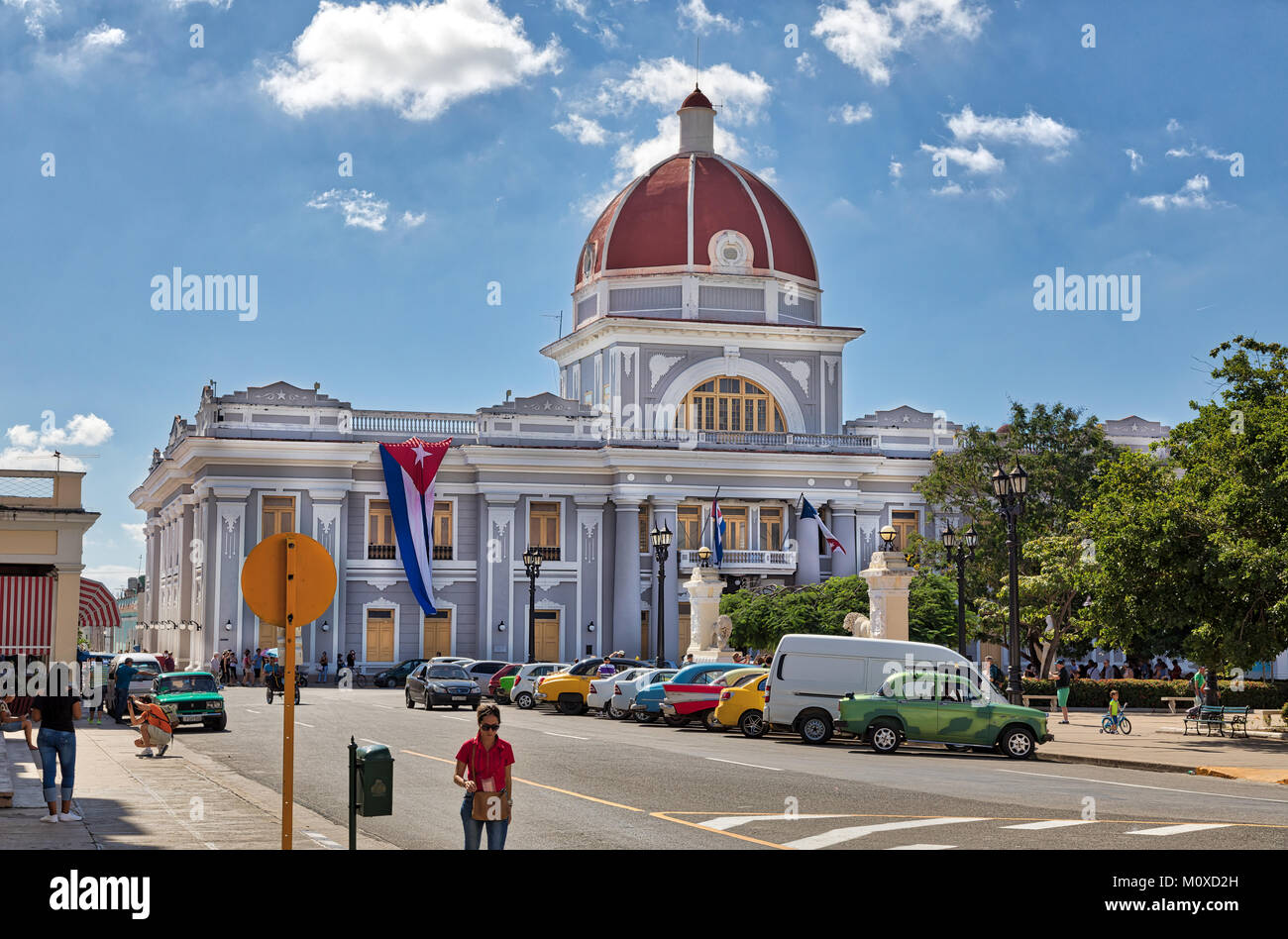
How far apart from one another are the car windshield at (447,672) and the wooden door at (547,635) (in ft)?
76.9

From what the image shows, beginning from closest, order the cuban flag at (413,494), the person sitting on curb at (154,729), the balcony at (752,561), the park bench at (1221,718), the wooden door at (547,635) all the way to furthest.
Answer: the person sitting on curb at (154,729), the park bench at (1221,718), the cuban flag at (413,494), the balcony at (752,561), the wooden door at (547,635)

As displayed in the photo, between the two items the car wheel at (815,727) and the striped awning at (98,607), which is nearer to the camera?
the car wheel at (815,727)

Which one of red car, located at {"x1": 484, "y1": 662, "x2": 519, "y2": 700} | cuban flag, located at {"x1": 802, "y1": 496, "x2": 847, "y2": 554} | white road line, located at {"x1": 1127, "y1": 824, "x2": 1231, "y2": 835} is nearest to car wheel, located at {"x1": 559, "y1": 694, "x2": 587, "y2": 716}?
red car, located at {"x1": 484, "y1": 662, "x2": 519, "y2": 700}

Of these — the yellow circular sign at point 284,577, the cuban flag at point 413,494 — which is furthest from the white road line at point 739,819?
the cuban flag at point 413,494

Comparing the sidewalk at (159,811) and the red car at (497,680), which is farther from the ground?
the sidewalk at (159,811)

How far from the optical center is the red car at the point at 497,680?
47.2 meters

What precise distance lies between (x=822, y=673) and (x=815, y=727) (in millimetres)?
1208

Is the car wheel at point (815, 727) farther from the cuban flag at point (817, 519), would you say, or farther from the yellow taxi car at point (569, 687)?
the cuban flag at point (817, 519)

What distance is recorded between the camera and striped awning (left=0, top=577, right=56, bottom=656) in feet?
90.0

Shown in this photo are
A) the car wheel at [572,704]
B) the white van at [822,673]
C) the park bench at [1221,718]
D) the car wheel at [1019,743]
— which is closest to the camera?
the car wheel at [1019,743]

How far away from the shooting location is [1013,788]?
67.8 feet

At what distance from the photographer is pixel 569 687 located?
41.5 meters

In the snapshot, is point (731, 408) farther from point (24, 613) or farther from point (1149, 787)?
point (1149, 787)

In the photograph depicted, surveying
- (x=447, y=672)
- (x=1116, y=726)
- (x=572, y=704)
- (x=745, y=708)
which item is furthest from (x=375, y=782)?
(x=447, y=672)
